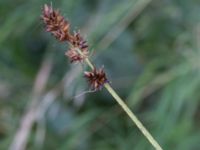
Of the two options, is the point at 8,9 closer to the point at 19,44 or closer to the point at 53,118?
the point at 19,44

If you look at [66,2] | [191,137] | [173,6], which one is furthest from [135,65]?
[66,2]

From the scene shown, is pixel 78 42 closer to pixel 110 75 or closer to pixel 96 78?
pixel 96 78

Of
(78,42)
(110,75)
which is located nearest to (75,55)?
(78,42)

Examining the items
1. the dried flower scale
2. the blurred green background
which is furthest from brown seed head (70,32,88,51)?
the blurred green background

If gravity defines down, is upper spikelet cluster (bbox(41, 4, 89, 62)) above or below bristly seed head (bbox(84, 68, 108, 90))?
above

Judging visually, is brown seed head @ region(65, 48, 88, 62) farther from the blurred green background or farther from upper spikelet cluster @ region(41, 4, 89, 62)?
the blurred green background

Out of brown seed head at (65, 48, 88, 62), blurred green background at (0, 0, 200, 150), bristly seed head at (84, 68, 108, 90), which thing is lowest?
bristly seed head at (84, 68, 108, 90)
